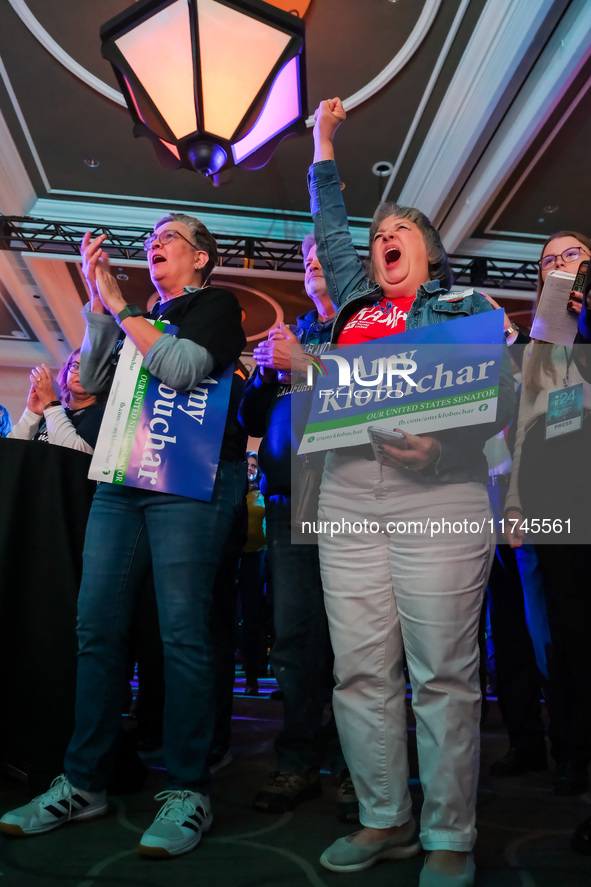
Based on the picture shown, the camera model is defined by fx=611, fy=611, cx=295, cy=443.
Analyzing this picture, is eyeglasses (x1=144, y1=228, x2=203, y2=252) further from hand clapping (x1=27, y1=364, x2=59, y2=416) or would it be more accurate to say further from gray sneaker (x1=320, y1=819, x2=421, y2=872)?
gray sneaker (x1=320, y1=819, x2=421, y2=872)

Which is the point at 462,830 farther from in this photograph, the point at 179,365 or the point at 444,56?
the point at 444,56

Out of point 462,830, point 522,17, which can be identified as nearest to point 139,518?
point 462,830

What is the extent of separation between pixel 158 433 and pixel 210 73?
7.58 ft

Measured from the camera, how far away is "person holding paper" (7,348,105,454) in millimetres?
1993

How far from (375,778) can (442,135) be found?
17.7 feet

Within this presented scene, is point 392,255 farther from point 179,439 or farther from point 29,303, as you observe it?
point 29,303

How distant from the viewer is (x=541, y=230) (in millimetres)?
6562

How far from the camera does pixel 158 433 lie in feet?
4.71

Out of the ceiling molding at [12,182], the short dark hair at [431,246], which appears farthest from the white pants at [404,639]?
the ceiling molding at [12,182]

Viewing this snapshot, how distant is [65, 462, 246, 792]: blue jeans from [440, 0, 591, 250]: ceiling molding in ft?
14.3

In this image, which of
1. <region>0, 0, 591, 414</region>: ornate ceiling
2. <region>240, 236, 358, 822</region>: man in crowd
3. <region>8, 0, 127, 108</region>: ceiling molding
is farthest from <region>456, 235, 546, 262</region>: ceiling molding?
<region>240, 236, 358, 822</region>: man in crowd

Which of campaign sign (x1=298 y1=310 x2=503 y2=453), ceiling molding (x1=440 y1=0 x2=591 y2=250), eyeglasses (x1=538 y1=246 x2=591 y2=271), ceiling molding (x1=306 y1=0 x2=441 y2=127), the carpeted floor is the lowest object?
the carpeted floor

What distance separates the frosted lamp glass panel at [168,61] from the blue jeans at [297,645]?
7.61ft

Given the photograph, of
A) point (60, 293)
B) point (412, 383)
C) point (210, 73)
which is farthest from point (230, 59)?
point (60, 293)
